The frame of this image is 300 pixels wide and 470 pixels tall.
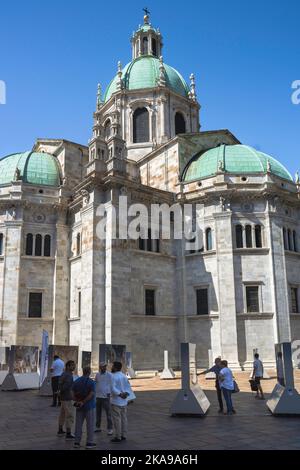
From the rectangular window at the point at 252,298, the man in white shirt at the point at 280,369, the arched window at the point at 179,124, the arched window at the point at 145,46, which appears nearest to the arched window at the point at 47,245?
the rectangular window at the point at 252,298

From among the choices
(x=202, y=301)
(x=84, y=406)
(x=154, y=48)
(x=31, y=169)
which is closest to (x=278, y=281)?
(x=202, y=301)

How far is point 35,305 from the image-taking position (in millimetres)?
35156

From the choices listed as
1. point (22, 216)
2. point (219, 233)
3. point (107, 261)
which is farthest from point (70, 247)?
point (219, 233)

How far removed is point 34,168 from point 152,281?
48.6 ft

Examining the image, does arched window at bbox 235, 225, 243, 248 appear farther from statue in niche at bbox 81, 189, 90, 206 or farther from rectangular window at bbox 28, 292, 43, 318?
rectangular window at bbox 28, 292, 43, 318

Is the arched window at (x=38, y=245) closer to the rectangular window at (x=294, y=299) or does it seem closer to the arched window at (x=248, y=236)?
the arched window at (x=248, y=236)

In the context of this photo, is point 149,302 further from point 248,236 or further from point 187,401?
point 187,401

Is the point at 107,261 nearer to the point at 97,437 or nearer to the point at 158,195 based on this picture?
the point at 158,195

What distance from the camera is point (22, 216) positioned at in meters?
35.8

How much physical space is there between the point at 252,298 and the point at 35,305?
664 inches

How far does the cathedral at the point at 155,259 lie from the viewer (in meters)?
31.1

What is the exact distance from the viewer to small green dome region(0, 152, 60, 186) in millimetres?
37688

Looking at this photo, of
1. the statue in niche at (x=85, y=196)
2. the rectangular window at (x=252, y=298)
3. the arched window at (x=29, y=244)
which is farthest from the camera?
the arched window at (x=29, y=244)

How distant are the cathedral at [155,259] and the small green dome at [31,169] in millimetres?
114
